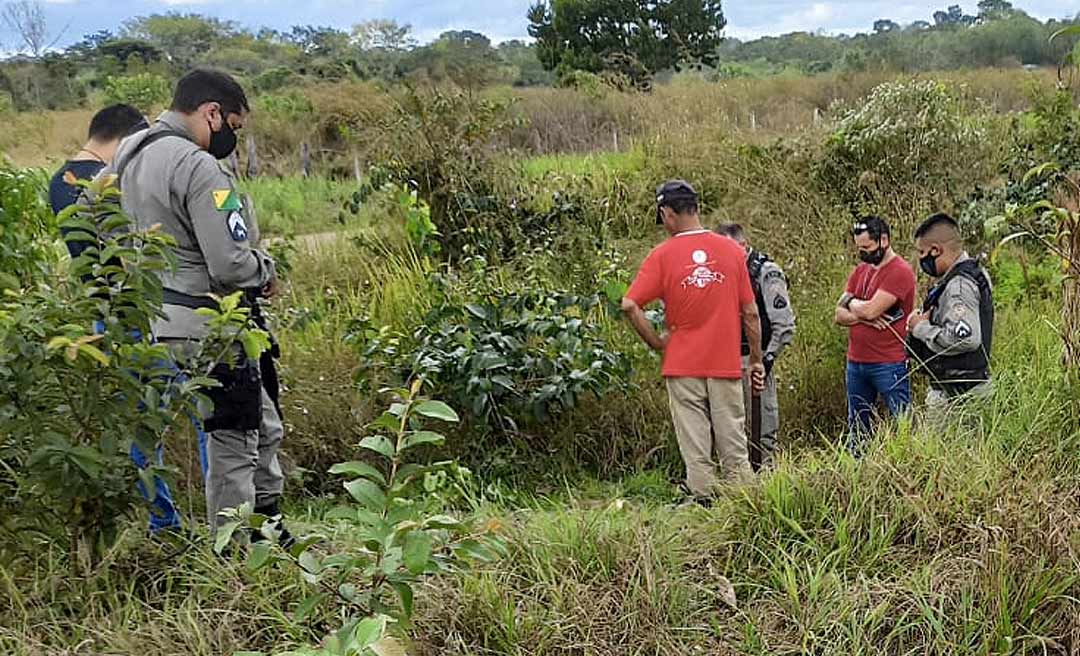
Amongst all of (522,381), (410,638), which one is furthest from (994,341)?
(410,638)

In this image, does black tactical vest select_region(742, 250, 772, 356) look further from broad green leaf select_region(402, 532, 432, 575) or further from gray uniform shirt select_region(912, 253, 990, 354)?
broad green leaf select_region(402, 532, 432, 575)

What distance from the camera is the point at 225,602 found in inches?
97.8

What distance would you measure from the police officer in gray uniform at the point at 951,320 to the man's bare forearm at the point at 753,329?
0.71 meters

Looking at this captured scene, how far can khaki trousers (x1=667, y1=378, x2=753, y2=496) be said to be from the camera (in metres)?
4.41

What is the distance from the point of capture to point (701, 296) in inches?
169

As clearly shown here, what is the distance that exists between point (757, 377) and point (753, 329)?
331 millimetres

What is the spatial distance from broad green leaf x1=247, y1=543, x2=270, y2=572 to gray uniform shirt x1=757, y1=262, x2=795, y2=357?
3.29 meters

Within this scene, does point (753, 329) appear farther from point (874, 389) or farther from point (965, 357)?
point (965, 357)

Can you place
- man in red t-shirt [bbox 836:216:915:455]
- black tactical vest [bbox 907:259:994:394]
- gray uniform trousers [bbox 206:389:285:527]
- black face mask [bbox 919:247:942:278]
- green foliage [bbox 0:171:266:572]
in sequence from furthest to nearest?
man in red t-shirt [bbox 836:216:915:455], black face mask [bbox 919:247:942:278], black tactical vest [bbox 907:259:994:394], gray uniform trousers [bbox 206:389:285:527], green foliage [bbox 0:171:266:572]

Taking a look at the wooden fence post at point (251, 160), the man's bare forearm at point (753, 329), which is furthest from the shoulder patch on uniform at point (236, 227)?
the wooden fence post at point (251, 160)

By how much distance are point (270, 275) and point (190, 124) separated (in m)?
0.62

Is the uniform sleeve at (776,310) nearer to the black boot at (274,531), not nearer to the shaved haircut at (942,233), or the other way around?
the shaved haircut at (942,233)

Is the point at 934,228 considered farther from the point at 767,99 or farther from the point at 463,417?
the point at 767,99

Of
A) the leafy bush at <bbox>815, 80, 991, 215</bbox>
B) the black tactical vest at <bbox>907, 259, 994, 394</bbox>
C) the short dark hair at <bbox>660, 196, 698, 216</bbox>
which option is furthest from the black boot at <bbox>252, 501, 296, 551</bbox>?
the leafy bush at <bbox>815, 80, 991, 215</bbox>
